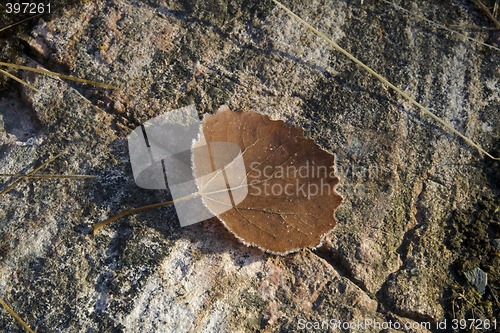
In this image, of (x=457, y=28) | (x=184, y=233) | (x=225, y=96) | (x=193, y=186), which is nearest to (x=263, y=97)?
(x=225, y=96)

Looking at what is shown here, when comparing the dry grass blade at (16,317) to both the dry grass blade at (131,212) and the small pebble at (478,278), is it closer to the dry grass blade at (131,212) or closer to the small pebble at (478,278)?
the dry grass blade at (131,212)

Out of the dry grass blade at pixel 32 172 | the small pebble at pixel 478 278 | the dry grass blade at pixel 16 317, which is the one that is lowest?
the small pebble at pixel 478 278

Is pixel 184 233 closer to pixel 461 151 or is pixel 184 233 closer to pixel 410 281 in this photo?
pixel 410 281

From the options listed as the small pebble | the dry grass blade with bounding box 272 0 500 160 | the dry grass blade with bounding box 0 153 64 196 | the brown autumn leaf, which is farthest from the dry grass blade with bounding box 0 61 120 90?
the small pebble

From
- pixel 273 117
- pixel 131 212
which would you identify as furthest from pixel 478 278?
pixel 131 212

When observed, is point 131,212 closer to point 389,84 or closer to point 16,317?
point 16,317

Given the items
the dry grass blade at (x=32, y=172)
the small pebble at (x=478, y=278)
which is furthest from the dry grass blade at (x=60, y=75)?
the small pebble at (x=478, y=278)
